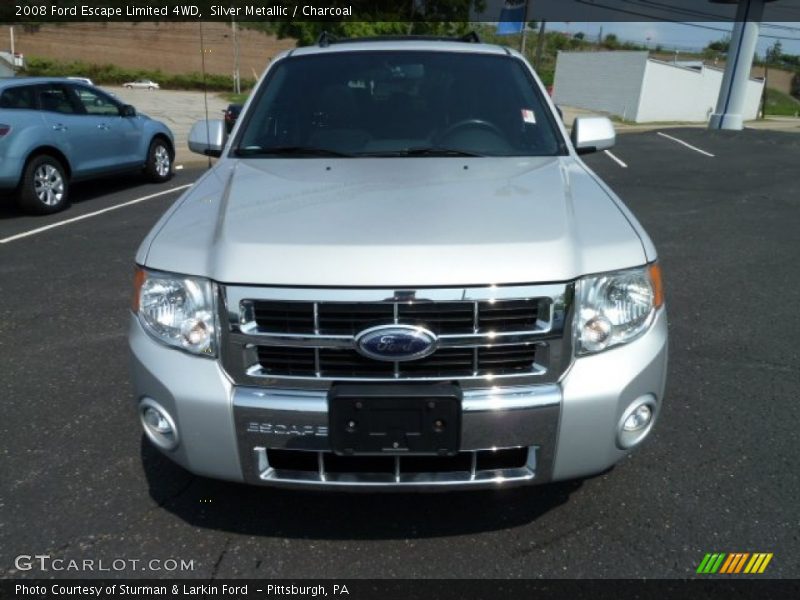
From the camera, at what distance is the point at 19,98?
25.5ft

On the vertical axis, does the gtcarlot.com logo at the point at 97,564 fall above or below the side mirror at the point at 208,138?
below

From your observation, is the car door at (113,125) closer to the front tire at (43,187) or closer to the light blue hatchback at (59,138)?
the light blue hatchback at (59,138)

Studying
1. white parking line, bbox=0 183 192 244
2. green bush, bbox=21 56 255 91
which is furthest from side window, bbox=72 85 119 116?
green bush, bbox=21 56 255 91

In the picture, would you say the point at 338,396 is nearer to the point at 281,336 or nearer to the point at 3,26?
the point at 281,336

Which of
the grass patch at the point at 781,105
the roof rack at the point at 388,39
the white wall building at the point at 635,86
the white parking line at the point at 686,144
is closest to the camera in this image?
the roof rack at the point at 388,39

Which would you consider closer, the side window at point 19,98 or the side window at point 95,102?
the side window at point 19,98

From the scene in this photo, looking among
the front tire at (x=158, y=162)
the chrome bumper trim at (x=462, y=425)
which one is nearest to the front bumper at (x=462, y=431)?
the chrome bumper trim at (x=462, y=425)

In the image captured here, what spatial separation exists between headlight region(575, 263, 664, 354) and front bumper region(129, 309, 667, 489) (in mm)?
46

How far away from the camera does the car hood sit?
2.03 meters

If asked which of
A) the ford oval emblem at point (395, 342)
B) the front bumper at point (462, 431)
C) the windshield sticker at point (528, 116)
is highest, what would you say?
the windshield sticker at point (528, 116)

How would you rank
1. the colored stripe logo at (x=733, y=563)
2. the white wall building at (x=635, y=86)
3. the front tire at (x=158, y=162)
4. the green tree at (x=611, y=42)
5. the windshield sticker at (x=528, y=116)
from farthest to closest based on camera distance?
the green tree at (x=611, y=42) → the white wall building at (x=635, y=86) → the front tire at (x=158, y=162) → the windshield sticker at (x=528, y=116) → the colored stripe logo at (x=733, y=563)

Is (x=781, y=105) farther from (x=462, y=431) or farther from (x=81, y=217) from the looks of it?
(x=462, y=431)

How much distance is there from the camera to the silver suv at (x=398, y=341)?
2023 mm
